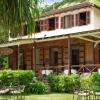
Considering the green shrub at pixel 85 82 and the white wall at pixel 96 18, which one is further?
the white wall at pixel 96 18

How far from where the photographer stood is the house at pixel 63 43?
25.7 m

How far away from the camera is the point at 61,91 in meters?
19.5

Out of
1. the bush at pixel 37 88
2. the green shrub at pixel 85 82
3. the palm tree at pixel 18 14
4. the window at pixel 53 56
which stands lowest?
the bush at pixel 37 88

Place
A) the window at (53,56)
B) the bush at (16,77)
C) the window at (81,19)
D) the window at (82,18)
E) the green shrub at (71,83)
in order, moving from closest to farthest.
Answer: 1. the green shrub at (71,83)
2. the bush at (16,77)
3. the window at (81,19)
4. the window at (82,18)
5. the window at (53,56)

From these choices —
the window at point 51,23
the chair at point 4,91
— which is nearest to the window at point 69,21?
the window at point 51,23

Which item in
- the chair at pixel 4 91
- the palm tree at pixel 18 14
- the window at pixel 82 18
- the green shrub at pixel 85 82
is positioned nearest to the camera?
the palm tree at pixel 18 14

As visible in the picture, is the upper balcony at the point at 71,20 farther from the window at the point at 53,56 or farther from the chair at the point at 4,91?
the chair at the point at 4,91

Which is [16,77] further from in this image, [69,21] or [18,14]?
[69,21]

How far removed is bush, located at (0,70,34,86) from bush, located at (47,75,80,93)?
142 cm

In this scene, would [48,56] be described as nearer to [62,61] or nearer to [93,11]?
[62,61]

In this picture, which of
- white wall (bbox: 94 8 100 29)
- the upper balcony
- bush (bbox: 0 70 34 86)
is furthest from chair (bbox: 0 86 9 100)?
white wall (bbox: 94 8 100 29)

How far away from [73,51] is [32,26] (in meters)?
19.3

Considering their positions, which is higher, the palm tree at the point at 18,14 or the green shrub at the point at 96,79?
the palm tree at the point at 18,14

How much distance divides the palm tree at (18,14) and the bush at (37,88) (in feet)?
33.3
